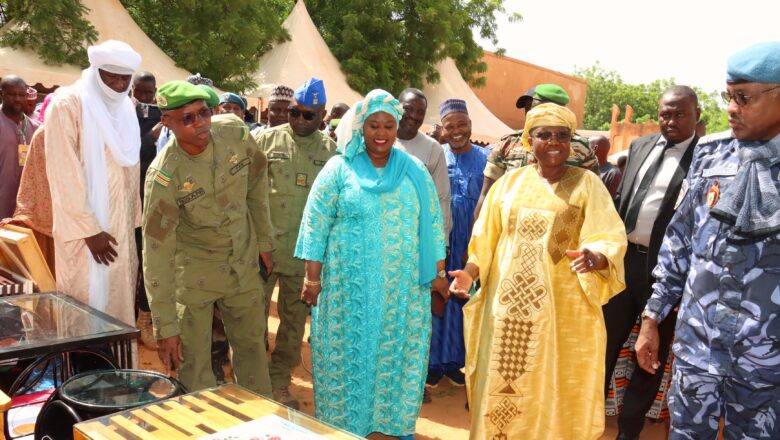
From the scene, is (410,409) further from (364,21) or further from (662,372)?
(364,21)

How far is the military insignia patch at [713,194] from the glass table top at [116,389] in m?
2.32

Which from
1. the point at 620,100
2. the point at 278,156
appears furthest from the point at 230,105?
the point at 620,100

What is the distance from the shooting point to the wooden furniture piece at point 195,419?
205 centimetres

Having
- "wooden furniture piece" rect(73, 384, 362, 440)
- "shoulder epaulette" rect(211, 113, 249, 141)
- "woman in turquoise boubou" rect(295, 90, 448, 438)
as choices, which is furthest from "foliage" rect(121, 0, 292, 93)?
"wooden furniture piece" rect(73, 384, 362, 440)

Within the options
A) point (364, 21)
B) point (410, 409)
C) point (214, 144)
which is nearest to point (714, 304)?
point (410, 409)

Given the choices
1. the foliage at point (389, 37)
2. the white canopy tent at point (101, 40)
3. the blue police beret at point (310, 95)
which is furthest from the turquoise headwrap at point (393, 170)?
the foliage at point (389, 37)

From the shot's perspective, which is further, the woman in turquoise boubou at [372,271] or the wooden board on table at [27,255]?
the wooden board on table at [27,255]

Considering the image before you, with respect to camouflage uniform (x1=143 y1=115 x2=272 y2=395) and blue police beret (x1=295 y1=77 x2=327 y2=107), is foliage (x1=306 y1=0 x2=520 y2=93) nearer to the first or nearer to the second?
blue police beret (x1=295 y1=77 x2=327 y2=107)

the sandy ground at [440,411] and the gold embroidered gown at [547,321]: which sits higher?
the gold embroidered gown at [547,321]

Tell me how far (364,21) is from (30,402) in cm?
1880

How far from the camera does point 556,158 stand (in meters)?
3.17

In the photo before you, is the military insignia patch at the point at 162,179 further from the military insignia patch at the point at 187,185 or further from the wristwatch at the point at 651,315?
the wristwatch at the point at 651,315

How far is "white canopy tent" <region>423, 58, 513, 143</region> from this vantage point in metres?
17.4

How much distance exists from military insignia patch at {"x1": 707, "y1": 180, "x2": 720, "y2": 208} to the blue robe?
2385 millimetres
